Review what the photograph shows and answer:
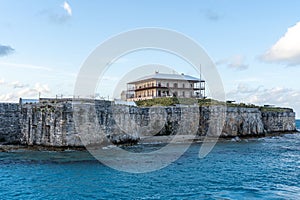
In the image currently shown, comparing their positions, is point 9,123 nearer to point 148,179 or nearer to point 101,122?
point 101,122

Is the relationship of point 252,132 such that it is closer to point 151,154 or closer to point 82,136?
point 151,154

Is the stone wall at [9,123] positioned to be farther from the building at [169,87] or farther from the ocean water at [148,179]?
the building at [169,87]

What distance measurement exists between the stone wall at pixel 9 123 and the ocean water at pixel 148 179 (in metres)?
7.42

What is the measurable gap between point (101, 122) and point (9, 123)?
1207 centimetres

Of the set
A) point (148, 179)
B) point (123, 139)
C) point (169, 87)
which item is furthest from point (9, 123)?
point (169, 87)

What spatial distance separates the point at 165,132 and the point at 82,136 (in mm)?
19197

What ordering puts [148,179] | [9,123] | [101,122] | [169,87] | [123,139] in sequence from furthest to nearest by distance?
1. [169,87]
2. [123,139]
3. [9,123]
4. [101,122]
5. [148,179]

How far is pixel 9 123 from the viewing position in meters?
38.1

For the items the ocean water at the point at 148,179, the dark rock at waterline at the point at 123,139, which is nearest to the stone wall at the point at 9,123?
the ocean water at the point at 148,179

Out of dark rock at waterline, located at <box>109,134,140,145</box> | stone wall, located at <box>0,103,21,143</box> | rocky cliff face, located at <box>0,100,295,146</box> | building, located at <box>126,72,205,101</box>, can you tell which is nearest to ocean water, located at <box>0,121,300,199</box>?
rocky cliff face, located at <box>0,100,295,146</box>

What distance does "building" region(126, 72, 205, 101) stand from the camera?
235 feet

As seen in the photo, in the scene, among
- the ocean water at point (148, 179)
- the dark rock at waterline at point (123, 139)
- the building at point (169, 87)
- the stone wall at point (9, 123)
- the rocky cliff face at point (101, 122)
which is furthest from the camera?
the building at point (169, 87)

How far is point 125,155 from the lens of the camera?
31.6 m

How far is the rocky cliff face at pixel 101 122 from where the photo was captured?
112 ft
